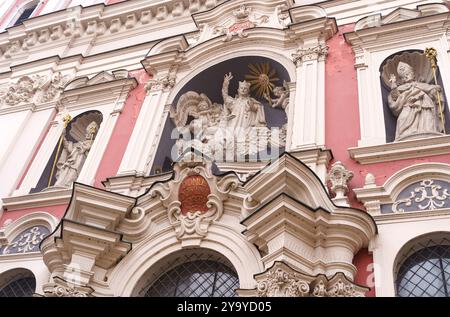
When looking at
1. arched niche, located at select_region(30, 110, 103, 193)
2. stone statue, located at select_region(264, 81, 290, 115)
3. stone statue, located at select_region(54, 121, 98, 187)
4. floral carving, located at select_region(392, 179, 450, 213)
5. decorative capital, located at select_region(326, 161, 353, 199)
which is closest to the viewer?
floral carving, located at select_region(392, 179, 450, 213)

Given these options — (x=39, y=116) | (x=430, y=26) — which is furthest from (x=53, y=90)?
(x=430, y=26)

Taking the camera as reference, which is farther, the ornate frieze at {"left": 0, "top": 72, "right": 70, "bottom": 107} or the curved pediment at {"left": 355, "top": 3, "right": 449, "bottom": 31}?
the ornate frieze at {"left": 0, "top": 72, "right": 70, "bottom": 107}

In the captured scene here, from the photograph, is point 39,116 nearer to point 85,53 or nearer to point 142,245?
point 85,53

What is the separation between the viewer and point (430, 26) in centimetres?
1023

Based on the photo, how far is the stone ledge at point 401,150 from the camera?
806cm

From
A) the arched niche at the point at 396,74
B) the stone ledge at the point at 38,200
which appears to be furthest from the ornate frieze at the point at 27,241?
the arched niche at the point at 396,74

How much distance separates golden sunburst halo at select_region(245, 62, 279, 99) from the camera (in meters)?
11.6

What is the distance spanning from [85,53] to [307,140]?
7.47 metres

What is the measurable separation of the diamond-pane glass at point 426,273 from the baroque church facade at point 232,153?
0.02 metres

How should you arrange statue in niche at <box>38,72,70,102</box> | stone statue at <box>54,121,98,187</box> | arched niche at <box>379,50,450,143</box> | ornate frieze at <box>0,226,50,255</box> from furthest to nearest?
statue in niche at <box>38,72,70,102</box> → stone statue at <box>54,121,98,187</box> → ornate frieze at <box>0,226,50,255</box> → arched niche at <box>379,50,450,143</box>

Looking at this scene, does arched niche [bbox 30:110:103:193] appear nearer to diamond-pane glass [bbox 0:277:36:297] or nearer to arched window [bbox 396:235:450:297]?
diamond-pane glass [bbox 0:277:36:297]

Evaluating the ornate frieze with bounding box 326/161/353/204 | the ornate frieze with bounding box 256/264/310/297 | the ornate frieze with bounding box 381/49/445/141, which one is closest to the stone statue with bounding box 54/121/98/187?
the ornate frieze with bounding box 326/161/353/204

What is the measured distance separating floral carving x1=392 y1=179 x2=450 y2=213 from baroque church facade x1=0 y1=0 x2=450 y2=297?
0.02m

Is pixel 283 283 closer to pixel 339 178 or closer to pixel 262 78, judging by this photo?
pixel 339 178
